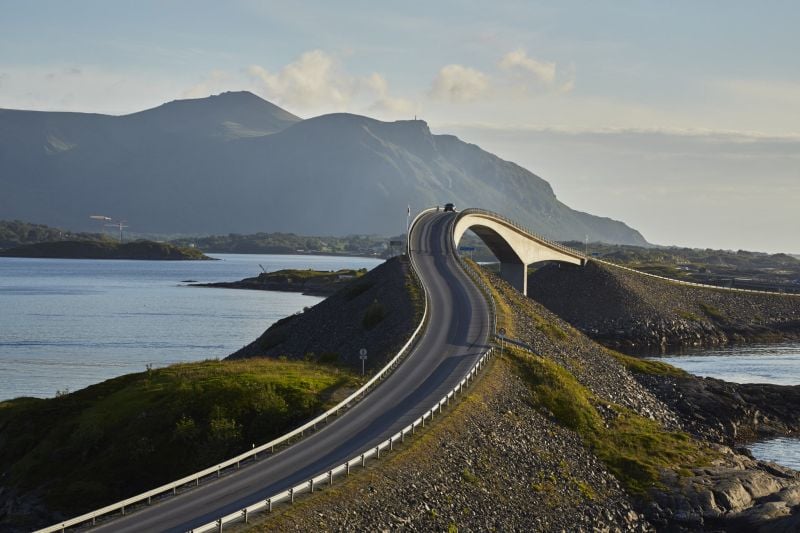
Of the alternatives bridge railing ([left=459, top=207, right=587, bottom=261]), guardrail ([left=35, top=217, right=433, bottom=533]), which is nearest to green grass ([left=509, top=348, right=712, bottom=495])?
guardrail ([left=35, top=217, right=433, bottom=533])

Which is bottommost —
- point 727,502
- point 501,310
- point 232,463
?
point 727,502

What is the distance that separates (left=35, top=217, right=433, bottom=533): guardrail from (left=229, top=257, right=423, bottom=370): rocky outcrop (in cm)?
735

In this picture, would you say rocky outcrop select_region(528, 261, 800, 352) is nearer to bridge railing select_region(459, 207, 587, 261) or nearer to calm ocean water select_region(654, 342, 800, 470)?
bridge railing select_region(459, 207, 587, 261)

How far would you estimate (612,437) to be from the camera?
62.7 metres

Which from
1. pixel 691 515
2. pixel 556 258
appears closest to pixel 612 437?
pixel 691 515

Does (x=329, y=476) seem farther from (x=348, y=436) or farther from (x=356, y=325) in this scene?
(x=356, y=325)

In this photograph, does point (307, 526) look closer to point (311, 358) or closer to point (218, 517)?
point (218, 517)

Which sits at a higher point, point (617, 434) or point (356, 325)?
point (356, 325)

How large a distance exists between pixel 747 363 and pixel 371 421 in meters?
87.9

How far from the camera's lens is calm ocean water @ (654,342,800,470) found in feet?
367

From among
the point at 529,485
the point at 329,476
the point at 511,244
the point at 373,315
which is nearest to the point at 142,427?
the point at 329,476

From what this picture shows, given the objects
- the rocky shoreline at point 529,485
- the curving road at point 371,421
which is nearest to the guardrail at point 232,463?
the curving road at point 371,421

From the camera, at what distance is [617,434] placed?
63.4 meters

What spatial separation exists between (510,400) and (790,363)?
3096 inches
